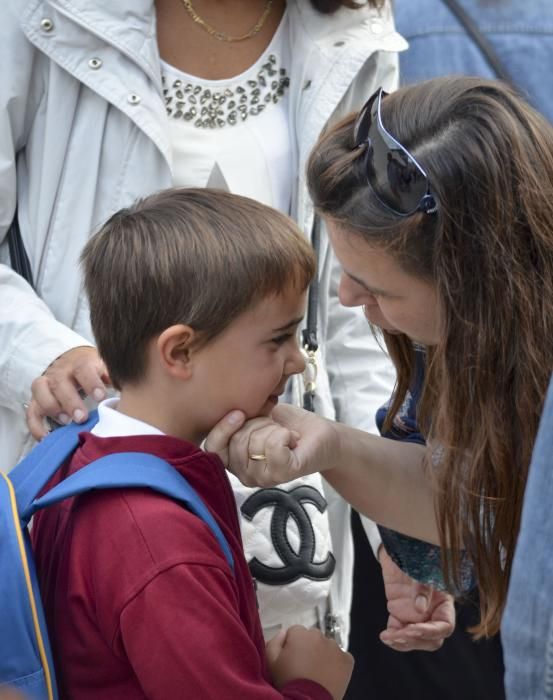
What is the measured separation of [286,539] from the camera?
2.14 m

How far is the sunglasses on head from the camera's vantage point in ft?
5.93

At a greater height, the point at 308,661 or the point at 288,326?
the point at 288,326

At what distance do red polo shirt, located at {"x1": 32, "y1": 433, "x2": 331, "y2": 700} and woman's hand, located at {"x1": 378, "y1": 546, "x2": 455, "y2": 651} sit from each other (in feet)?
1.81

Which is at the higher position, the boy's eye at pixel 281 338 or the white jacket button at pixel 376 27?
the white jacket button at pixel 376 27

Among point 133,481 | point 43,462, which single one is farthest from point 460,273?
point 43,462

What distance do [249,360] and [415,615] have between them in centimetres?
72

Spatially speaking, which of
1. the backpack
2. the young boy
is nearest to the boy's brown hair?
the young boy

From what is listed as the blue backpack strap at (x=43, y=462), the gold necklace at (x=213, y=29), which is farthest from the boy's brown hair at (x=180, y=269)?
the gold necklace at (x=213, y=29)

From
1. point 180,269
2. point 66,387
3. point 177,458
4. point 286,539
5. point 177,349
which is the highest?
point 180,269

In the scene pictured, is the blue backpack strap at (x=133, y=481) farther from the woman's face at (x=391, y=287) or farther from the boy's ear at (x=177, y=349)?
the woman's face at (x=391, y=287)

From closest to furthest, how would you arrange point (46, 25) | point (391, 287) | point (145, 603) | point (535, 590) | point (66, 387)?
point (535, 590) < point (145, 603) < point (391, 287) < point (66, 387) < point (46, 25)

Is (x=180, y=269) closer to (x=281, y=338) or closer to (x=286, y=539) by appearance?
(x=281, y=338)

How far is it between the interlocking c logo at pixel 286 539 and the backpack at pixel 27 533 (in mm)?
366

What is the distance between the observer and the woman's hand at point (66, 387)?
2.06 meters
